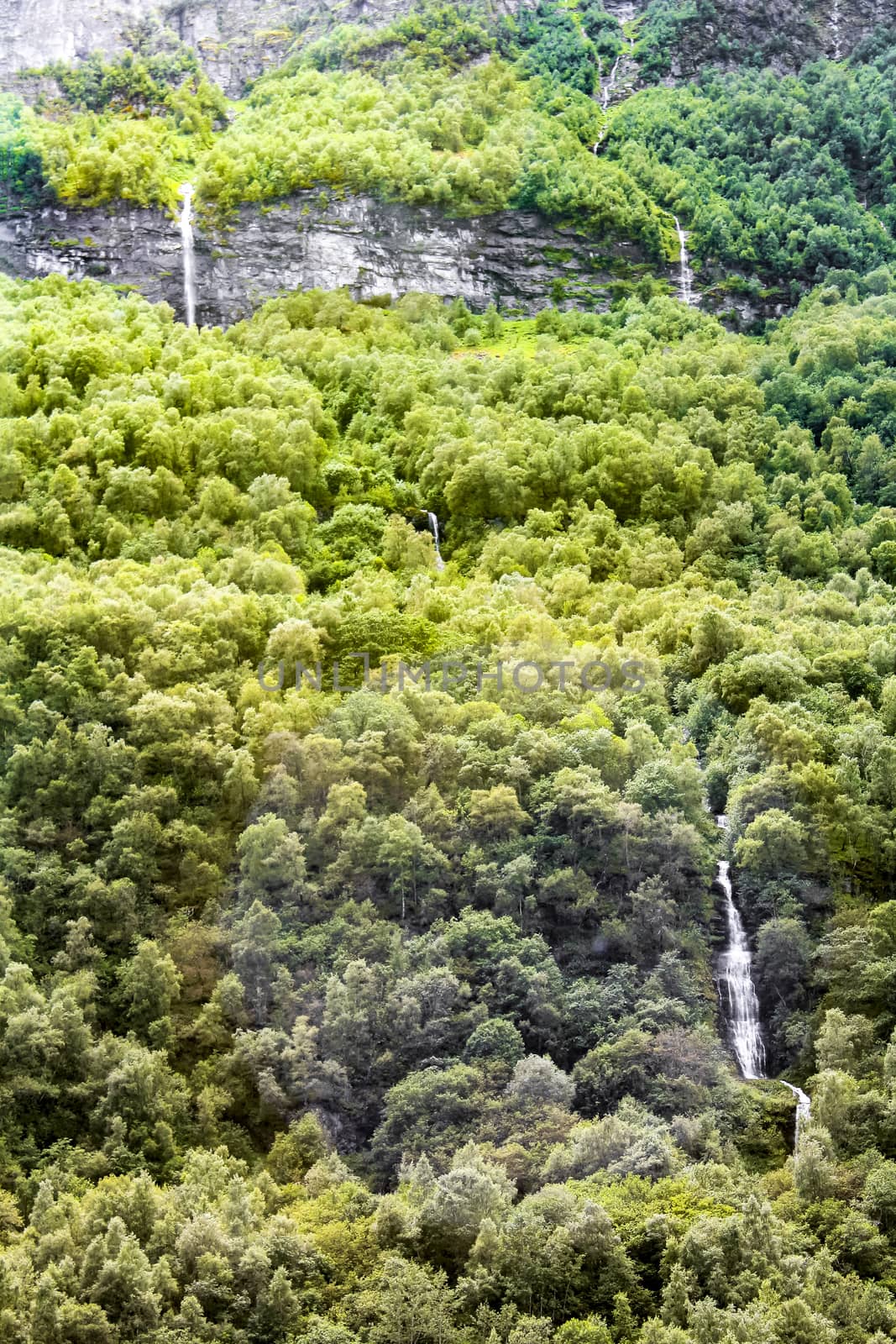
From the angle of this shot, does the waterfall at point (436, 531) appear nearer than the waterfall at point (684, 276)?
Yes

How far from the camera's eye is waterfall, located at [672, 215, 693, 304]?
8725cm

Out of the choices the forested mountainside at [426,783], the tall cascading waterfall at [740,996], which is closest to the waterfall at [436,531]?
the forested mountainside at [426,783]

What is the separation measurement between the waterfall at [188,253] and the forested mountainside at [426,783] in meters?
0.21

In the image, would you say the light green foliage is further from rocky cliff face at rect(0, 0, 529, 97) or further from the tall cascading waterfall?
rocky cliff face at rect(0, 0, 529, 97)

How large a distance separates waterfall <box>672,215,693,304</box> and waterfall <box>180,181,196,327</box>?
2158 centimetres

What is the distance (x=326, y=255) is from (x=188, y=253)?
593cm

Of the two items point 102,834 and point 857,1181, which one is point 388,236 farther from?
point 857,1181

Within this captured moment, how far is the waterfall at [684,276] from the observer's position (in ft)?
286

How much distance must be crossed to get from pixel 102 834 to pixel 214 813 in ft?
9.84

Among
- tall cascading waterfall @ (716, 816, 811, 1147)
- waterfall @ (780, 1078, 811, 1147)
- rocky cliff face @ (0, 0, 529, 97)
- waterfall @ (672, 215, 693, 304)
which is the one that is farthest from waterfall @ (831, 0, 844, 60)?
waterfall @ (780, 1078, 811, 1147)

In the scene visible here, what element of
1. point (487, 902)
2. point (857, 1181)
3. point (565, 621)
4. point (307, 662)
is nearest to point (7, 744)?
point (307, 662)

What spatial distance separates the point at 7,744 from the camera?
51.8 m

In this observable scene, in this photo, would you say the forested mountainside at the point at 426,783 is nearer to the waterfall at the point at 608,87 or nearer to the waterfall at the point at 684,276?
the waterfall at the point at 684,276

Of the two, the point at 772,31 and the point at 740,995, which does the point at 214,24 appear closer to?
the point at 772,31
